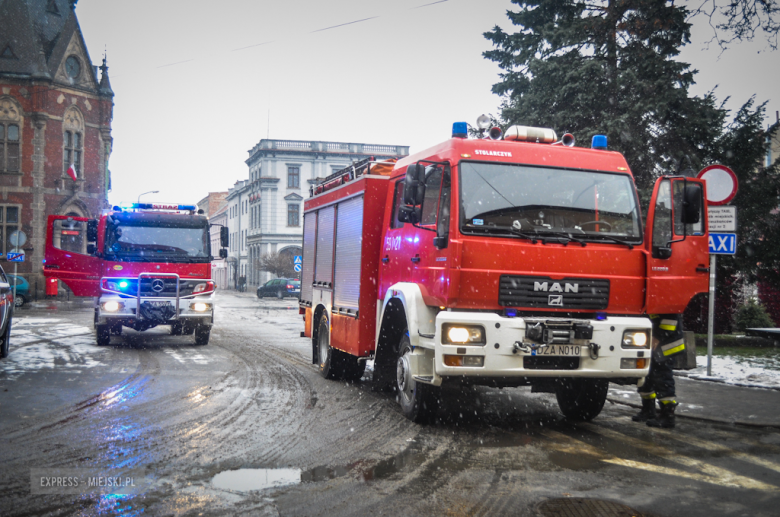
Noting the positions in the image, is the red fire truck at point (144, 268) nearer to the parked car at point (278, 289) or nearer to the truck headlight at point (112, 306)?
the truck headlight at point (112, 306)

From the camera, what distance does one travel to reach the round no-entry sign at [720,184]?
10.6m

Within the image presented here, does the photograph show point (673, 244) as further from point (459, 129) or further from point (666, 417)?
point (459, 129)

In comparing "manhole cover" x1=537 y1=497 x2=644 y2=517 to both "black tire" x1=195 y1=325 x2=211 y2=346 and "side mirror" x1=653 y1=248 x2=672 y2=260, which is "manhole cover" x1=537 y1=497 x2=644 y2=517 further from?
"black tire" x1=195 y1=325 x2=211 y2=346

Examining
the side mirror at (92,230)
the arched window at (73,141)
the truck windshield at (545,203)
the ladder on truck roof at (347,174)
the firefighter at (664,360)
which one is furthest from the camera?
the arched window at (73,141)

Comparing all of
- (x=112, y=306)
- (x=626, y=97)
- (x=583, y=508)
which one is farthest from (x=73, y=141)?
(x=583, y=508)

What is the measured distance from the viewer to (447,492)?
195 inches

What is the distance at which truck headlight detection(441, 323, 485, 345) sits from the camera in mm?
6523

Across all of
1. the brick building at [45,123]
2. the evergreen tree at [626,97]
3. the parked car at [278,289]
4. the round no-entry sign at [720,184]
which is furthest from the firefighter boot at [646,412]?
the parked car at [278,289]

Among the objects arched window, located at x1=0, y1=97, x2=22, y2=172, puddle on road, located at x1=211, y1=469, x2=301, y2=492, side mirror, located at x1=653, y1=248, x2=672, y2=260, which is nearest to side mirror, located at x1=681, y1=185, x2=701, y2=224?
side mirror, located at x1=653, y1=248, x2=672, y2=260

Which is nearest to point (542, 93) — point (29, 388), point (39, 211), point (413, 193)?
point (413, 193)

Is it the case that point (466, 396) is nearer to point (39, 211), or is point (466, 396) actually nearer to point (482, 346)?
point (482, 346)

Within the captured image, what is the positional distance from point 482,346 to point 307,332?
19.8 feet

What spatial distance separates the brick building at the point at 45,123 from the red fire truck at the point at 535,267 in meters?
40.1

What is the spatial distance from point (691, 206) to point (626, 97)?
453 inches
